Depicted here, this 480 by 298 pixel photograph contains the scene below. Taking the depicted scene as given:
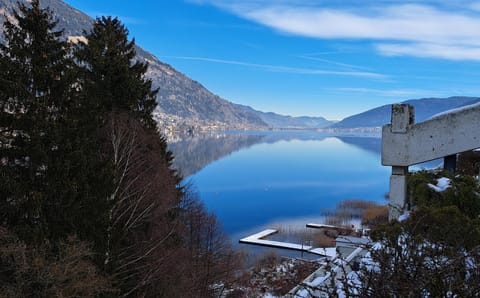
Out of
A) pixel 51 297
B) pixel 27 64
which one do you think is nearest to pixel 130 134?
pixel 27 64

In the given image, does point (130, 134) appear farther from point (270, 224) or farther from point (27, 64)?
point (270, 224)

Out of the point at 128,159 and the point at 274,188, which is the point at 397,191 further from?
the point at 274,188

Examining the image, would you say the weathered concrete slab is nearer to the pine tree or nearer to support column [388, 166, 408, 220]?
support column [388, 166, 408, 220]

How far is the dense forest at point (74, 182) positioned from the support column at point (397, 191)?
6.53m

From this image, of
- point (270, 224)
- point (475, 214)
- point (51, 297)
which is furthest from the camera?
point (270, 224)

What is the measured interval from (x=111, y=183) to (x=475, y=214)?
8945 millimetres

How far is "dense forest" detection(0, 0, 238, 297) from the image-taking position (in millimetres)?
8031

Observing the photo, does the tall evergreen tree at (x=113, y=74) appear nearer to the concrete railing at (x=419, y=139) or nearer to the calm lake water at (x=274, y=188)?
the concrete railing at (x=419, y=139)

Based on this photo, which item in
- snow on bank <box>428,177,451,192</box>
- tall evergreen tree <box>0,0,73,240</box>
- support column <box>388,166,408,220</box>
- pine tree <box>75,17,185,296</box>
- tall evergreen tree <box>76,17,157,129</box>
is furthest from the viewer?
tall evergreen tree <box>76,17,157,129</box>

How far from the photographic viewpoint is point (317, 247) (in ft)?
99.3

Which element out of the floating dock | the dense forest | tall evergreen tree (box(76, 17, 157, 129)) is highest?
tall evergreen tree (box(76, 17, 157, 129))

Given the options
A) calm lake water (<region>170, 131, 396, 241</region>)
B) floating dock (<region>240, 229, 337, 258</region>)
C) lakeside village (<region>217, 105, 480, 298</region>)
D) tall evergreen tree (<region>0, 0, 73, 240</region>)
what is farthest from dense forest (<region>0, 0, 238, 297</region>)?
calm lake water (<region>170, 131, 396, 241</region>)

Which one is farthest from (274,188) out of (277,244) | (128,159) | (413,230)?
(413,230)

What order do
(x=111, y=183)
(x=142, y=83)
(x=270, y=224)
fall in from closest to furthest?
(x=111, y=183), (x=142, y=83), (x=270, y=224)
